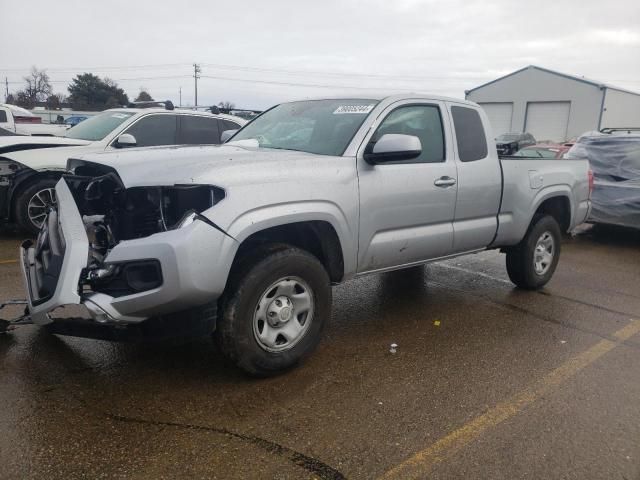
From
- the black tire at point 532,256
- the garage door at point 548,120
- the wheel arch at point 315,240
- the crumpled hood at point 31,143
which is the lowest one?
the black tire at point 532,256

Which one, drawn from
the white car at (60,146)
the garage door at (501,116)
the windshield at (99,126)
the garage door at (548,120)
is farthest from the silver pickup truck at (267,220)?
the garage door at (501,116)

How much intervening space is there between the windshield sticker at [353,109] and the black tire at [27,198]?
461cm

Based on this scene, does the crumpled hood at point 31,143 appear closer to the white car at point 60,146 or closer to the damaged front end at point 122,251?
the white car at point 60,146

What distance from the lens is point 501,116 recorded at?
40.8m

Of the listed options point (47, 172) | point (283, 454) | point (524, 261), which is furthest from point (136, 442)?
point (47, 172)

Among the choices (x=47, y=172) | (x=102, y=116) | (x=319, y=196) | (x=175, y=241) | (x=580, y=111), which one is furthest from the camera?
(x=580, y=111)

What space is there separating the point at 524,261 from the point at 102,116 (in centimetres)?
653

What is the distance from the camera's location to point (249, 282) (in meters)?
3.18

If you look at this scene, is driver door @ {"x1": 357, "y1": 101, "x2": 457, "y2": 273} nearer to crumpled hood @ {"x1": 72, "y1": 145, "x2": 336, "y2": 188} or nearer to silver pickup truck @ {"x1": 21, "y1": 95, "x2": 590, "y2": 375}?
silver pickup truck @ {"x1": 21, "y1": 95, "x2": 590, "y2": 375}

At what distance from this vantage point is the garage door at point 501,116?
133 ft

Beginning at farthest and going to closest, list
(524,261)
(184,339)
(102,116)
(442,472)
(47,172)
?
(102,116), (47,172), (524,261), (184,339), (442,472)

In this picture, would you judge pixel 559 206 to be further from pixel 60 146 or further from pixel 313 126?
pixel 60 146

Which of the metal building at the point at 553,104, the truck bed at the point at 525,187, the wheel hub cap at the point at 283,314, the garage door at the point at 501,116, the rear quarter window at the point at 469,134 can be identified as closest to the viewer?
the wheel hub cap at the point at 283,314

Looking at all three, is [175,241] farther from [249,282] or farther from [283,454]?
[283,454]
